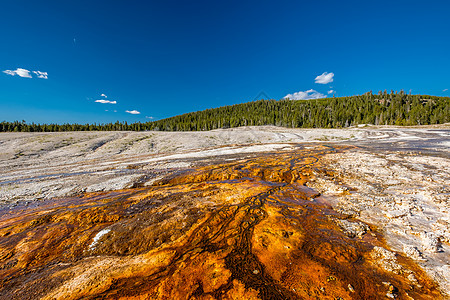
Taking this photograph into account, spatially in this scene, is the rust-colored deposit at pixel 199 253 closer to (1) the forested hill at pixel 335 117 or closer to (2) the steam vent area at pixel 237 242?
(2) the steam vent area at pixel 237 242

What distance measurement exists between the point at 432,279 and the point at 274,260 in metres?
3.28

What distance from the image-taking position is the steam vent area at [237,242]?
3.73 meters

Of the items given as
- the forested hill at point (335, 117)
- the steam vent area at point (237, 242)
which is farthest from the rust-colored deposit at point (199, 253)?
the forested hill at point (335, 117)

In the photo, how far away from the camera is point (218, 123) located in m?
130

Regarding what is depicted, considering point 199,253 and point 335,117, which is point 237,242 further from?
point 335,117

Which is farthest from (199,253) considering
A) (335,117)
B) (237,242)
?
(335,117)

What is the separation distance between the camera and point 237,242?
17.4 ft

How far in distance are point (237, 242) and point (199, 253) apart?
1.20 m

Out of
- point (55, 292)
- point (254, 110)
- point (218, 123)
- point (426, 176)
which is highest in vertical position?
point (254, 110)

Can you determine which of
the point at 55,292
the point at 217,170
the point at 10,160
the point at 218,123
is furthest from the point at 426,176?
the point at 218,123

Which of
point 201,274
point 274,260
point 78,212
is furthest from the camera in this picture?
point 78,212

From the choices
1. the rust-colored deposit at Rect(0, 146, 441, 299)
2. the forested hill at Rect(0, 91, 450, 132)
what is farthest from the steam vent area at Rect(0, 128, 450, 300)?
the forested hill at Rect(0, 91, 450, 132)

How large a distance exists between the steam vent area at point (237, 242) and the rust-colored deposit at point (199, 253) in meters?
0.03

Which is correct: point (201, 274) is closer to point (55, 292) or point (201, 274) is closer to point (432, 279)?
point (55, 292)
